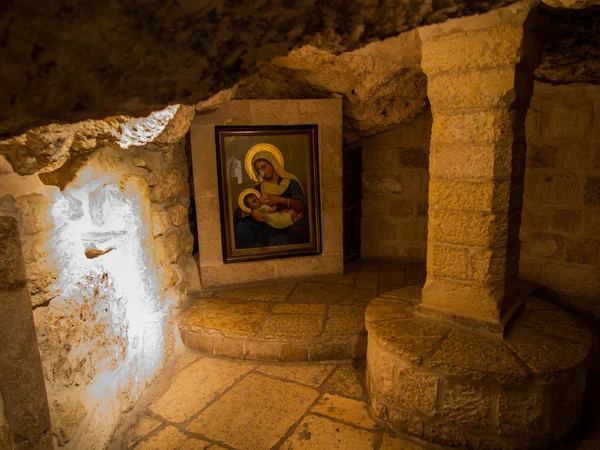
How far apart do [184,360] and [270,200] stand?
160 cm

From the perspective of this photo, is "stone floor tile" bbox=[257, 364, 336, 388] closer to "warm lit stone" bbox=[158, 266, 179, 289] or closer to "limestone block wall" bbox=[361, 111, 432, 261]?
"warm lit stone" bbox=[158, 266, 179, 289]

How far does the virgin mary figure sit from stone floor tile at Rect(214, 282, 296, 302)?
41 centimetres

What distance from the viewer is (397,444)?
2.22 meters

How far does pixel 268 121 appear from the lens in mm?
3635

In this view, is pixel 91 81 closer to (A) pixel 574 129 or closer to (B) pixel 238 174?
(B) pixel 238 174

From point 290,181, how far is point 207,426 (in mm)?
2217

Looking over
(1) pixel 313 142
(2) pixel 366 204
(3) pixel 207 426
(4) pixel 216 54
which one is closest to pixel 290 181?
(1) pixel 313 142

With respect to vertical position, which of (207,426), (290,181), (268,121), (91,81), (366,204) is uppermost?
(268,121)

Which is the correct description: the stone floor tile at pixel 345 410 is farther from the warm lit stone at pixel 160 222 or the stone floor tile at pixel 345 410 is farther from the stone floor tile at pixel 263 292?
the warm lit stone at pixel 160 222

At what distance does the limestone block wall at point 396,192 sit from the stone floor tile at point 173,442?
2958 millimetres

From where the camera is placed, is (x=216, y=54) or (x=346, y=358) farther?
(x=346, y=358)

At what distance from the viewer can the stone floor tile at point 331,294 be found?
3.48 meters

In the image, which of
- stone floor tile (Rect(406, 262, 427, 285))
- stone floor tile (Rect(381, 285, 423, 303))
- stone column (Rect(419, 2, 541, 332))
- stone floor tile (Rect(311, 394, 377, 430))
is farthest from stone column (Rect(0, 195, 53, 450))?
stone floor tile (Rect(406, 262, 427, 285))

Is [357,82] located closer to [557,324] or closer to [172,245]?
[172,245]
